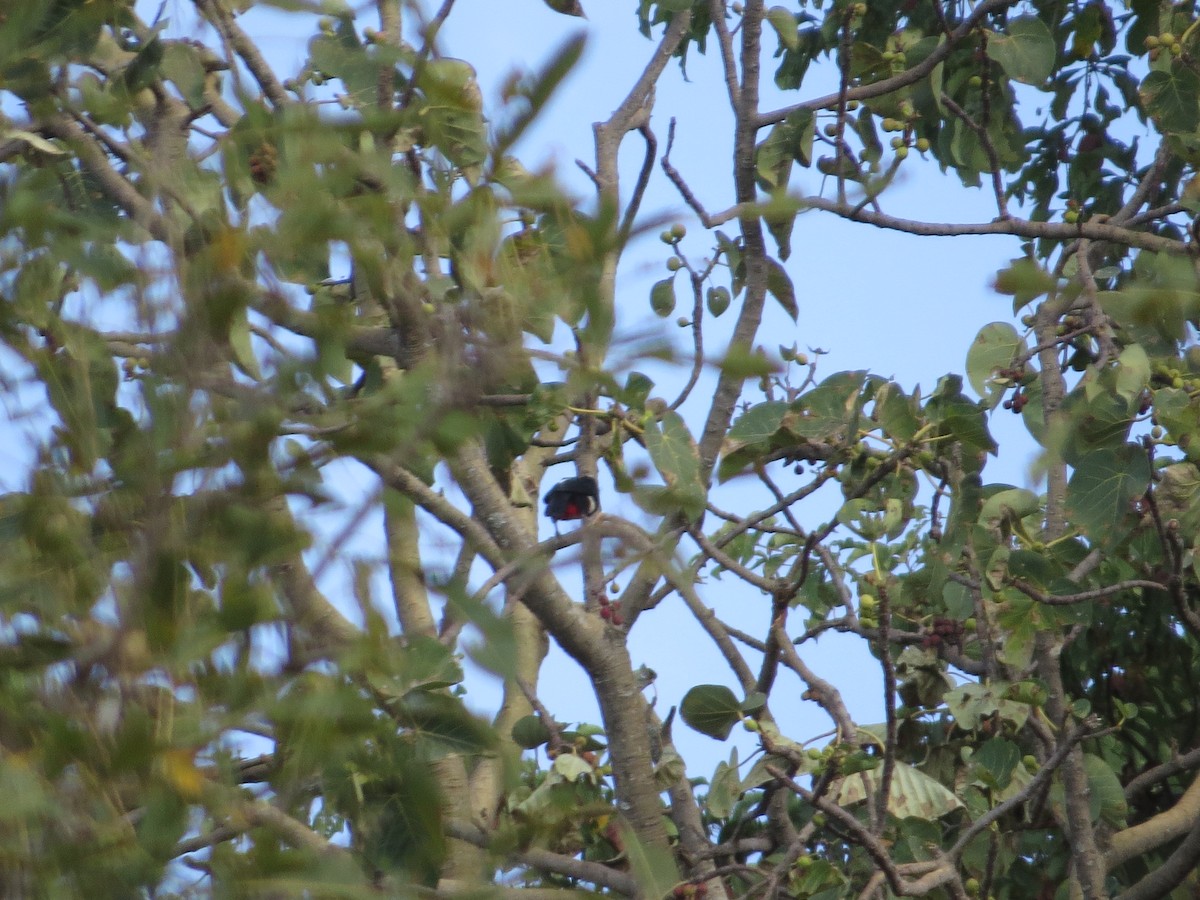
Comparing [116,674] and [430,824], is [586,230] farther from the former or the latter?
[430,824]

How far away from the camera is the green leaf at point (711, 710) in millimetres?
2510

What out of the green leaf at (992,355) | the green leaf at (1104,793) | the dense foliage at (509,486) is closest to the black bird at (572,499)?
the dense foliage at (509,486)

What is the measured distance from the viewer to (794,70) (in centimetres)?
454

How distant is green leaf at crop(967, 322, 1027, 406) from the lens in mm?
2803

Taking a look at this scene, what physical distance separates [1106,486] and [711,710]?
83 centimetres

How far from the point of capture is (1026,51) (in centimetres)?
292

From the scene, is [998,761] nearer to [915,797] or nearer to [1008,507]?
[915,797]

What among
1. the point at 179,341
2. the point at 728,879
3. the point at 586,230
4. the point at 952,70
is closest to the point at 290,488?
the point at 179,341

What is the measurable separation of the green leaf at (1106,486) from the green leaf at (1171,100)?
38.0 inches

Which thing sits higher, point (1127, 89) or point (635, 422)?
point (1127, 89)

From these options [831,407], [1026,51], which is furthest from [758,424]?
[1026,51]

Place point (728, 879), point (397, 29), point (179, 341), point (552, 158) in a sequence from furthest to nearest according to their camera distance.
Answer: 1. point (728, 879)
2. point (397, 29)
3. point (552, 158)
4. point (179, 341)

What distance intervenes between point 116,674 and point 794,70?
3.94 metres

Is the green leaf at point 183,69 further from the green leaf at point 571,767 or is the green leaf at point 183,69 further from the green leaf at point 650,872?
the green leaf at point 650,872
